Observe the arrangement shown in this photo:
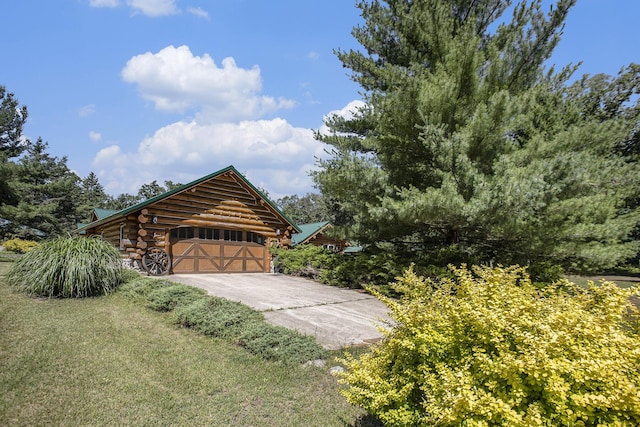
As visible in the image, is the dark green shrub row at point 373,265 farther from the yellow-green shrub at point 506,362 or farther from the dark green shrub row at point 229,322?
the yellow-green shrub at point 506,362

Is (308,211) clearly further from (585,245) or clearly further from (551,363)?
(551,363)

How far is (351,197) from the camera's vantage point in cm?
1034

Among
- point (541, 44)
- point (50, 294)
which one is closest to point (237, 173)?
point (50, 294)

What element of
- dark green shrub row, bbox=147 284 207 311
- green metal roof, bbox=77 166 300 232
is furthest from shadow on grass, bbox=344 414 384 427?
green metal roof, bbox=77 166 300 232

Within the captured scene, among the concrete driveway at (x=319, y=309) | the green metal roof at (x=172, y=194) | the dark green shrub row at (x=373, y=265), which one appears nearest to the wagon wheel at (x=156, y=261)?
the green metal roof at (x=172, y=194)

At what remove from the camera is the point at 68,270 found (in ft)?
27.2

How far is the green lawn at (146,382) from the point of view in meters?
3.31

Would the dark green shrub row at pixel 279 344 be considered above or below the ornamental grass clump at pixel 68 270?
below

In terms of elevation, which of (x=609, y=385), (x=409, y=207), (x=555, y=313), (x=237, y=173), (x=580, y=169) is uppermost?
(x=237, y=173)

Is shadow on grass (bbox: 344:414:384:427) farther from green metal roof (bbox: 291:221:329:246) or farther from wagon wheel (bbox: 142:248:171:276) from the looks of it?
green metal roof (bbox: 291:221:329:246)

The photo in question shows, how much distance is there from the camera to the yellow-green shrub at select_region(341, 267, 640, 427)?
189 centimetres

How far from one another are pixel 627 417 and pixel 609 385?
0.49ft

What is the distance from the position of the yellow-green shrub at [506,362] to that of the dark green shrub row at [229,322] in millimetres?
2130

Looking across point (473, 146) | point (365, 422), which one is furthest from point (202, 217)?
point (365, 422)
